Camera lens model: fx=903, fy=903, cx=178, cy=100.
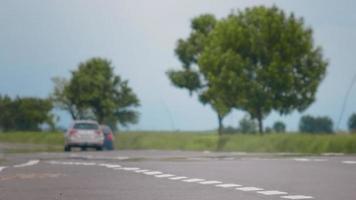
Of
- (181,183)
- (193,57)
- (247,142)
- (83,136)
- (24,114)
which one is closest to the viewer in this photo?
(181,183)

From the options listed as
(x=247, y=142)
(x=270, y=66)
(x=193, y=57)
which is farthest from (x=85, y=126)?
(x=193, y=57)

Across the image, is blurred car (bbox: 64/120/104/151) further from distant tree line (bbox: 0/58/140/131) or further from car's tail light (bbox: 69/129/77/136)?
distant tree line (bbox: 0/58/140/131)

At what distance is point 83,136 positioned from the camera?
52938mm

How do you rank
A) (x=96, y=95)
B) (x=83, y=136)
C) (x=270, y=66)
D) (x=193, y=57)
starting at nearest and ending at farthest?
(x=83, y=136), (x=270, y=66), (x=193, y=57), (x=96, y=95)

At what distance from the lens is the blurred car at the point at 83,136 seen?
52812 mm

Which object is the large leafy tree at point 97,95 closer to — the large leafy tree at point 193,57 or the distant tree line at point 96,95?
the distant tree line at point 96,95

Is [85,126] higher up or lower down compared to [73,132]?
higher up

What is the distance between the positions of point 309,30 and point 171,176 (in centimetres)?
4604

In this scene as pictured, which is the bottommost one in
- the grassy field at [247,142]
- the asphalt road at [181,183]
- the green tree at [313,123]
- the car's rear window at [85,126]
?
the asphalt road at [181,183]

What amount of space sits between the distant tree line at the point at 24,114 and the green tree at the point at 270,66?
47422mm

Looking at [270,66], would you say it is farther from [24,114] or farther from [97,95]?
[24,114]

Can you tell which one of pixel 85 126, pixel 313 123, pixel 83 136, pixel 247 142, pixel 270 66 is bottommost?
pixel 247 142

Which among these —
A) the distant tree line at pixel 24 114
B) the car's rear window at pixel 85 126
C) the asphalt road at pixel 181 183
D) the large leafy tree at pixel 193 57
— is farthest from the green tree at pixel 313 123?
the asphalt road at pixel 181 183

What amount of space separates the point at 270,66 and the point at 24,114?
195 feet
